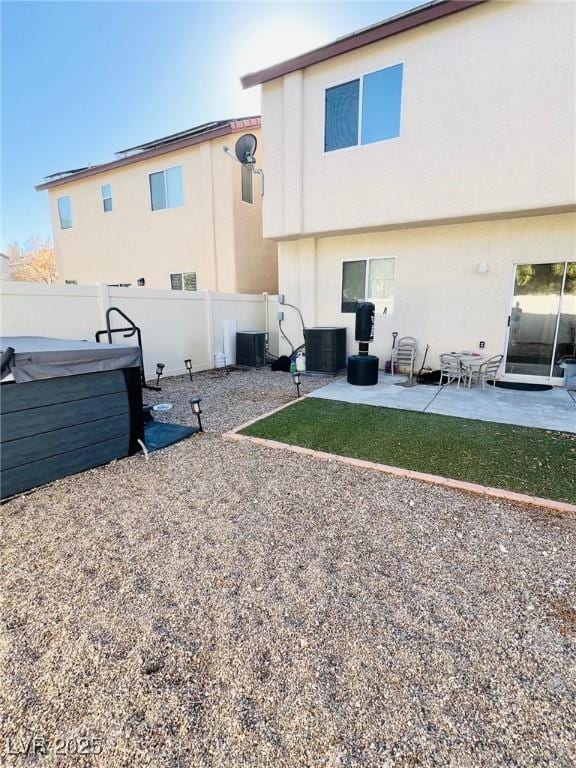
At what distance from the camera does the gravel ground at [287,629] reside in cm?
131

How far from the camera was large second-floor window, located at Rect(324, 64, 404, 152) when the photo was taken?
6.82 m

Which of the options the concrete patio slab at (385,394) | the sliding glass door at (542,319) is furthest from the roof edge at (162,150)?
the sliding glass door at (542,319)

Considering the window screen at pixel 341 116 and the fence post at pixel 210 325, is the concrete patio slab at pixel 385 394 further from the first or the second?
the window screen at pixel 341 116

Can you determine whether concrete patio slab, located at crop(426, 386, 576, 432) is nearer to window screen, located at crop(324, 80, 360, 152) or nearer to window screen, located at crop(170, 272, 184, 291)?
window screen, located at crop(324, 80, 360, 152)

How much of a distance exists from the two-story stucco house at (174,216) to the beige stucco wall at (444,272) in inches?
110

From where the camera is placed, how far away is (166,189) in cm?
1152

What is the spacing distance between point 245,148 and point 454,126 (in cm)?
539

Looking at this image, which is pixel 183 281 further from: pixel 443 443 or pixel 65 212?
pixel 443 443

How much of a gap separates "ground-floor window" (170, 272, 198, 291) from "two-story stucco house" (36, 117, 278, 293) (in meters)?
0.03

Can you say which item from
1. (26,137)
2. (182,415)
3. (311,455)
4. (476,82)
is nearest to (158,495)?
(311,455)

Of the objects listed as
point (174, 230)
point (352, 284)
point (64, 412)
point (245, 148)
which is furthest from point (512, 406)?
point (174, 230)

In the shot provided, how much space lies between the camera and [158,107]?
11992 millimetres

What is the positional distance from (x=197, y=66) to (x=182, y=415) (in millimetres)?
8848

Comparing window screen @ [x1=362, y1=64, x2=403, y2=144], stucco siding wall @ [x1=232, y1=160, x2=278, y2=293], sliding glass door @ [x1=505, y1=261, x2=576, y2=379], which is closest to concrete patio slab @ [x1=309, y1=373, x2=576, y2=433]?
sliding glass door @ [x1=505, y1=261, x2=576, y2=379]
